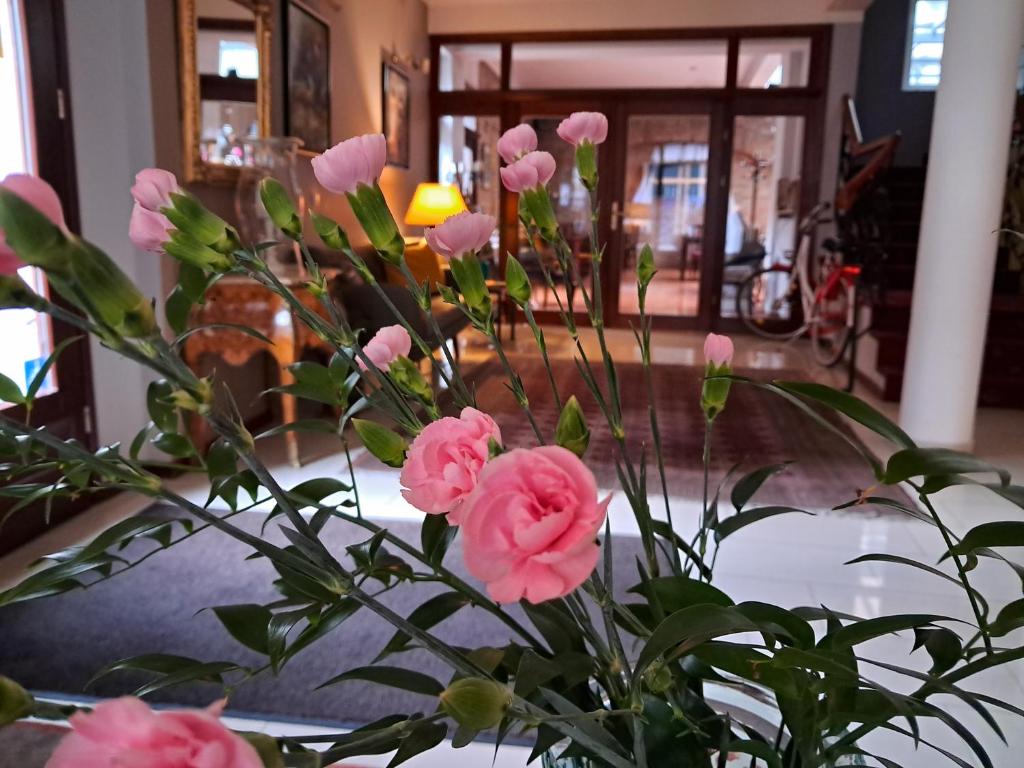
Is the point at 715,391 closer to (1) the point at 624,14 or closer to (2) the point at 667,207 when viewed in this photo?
(1) the point at 624,14

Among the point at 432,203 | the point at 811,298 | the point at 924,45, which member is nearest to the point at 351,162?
the point at 432,203

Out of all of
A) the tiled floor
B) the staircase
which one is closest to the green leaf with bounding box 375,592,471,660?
the tiled floor

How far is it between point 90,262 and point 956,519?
3.30m

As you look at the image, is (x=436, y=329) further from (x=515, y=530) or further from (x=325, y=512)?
(x=515, y=530)

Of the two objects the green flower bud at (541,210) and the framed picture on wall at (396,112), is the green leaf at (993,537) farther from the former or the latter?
the framed picture on wall at (396,112)

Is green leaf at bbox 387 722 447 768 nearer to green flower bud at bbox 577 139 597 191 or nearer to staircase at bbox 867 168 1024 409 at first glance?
green flower bud at bbox 577 139 597 191

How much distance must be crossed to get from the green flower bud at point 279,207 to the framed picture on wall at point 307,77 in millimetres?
4288

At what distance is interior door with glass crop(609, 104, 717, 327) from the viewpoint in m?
7.55

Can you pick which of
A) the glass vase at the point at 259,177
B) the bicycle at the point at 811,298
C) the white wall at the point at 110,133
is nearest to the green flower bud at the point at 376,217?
the white wall at the point at 110,133

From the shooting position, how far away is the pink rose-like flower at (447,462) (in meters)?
0.38

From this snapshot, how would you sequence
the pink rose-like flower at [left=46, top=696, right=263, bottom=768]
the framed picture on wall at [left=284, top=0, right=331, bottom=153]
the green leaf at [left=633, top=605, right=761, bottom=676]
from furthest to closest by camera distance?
the framed picture on wall at [left=284, top=0, right=331, bottom=153]
the green leaf at [left=633, top=605, right=761, bottom=676]
the pink rose-like flower at [left=46, top=696, right=263, bottom=768]

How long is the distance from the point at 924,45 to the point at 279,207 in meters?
7.57

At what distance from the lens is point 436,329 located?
0.56 meters

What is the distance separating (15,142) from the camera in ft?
9.06
